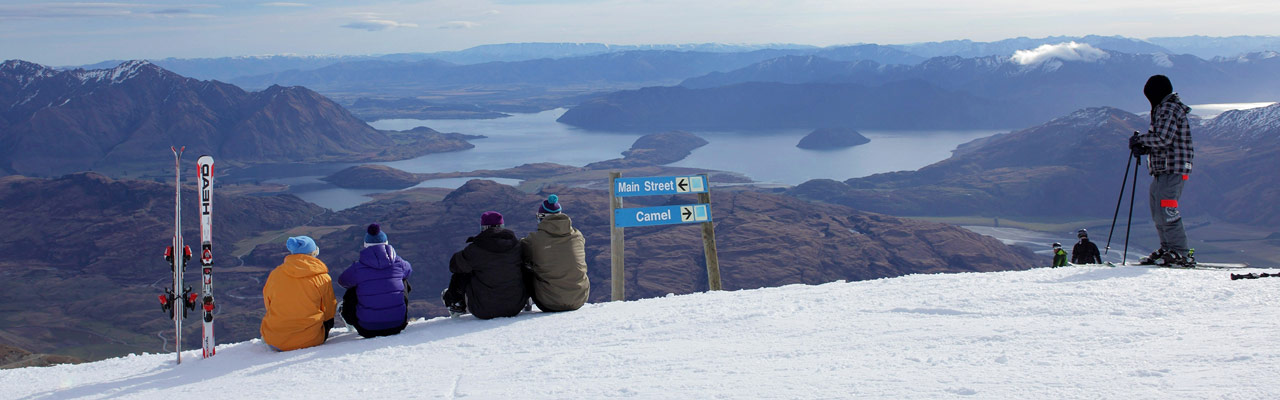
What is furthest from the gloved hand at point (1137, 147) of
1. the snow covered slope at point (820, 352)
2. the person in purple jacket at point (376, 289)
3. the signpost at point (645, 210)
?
the person in purple jacket at point (376, 289)

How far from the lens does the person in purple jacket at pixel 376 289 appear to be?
7.32 meters

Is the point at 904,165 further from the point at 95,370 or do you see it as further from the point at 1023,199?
the point at 95,370

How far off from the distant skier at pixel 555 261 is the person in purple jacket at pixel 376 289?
1.23 meters

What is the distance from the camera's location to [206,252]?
741 cm

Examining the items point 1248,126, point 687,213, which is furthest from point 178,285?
point 1248,126

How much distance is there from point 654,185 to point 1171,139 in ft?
18.2

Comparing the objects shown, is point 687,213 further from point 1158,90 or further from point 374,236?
point 1158,90

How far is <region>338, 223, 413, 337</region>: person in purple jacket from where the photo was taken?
7.32m

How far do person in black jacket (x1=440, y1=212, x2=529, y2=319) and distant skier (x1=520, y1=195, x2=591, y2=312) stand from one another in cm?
14

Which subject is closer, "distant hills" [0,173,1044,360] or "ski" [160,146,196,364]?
"ski" [160,146,196,364]

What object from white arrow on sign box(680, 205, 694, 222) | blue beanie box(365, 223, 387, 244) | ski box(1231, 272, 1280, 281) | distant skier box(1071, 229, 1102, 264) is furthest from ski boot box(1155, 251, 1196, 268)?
blue beanie box(365, 223, 387, 244)

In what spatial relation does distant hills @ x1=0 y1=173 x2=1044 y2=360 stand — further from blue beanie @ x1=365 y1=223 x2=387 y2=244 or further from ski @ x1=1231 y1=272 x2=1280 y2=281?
ski @ x1=1231 y1=272 x2=1280 y2=281

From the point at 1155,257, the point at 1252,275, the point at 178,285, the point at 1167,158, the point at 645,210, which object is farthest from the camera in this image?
the point at 645,210

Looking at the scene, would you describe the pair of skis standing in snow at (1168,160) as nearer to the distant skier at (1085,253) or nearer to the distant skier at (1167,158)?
the distant skier at (1167,158)
